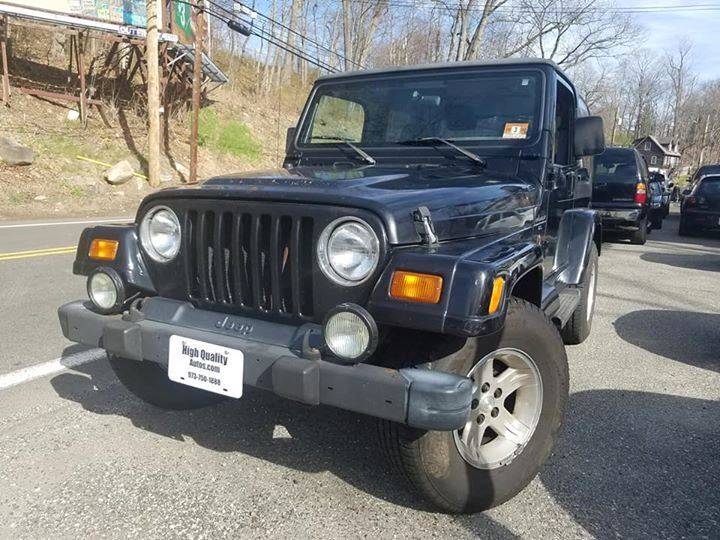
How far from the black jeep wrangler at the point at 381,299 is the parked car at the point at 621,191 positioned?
8.47 metres

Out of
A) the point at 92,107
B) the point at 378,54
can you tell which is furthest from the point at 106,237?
the point at 378,54

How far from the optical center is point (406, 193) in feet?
7.92

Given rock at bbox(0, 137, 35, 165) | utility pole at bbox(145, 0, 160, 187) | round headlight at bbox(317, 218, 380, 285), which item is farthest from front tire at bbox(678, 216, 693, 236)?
rock at bbox(0, 137, 35, 165)

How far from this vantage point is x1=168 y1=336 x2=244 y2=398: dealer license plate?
2332mm

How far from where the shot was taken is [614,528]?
239cm

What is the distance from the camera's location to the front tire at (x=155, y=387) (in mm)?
3088

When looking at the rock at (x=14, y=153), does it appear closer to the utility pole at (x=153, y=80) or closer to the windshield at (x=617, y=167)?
the utility pole at (x=153, y=80)

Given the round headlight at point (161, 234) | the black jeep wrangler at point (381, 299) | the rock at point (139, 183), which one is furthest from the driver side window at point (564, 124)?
the rock at point (139, 183)

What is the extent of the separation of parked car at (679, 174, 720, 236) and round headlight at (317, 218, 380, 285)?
13.8 meters

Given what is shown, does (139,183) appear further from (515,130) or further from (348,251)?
(348,251)

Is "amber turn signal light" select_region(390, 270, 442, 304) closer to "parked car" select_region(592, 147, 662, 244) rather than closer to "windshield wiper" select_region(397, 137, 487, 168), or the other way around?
"windshield wiper" select_region(397, 137, 487, 168)

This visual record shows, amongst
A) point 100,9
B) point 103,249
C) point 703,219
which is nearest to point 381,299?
point 103,249

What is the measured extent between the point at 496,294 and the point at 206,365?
120 cm

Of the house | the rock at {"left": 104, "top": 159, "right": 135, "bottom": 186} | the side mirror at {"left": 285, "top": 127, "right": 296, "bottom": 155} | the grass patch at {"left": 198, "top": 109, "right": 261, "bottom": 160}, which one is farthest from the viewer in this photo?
the house
